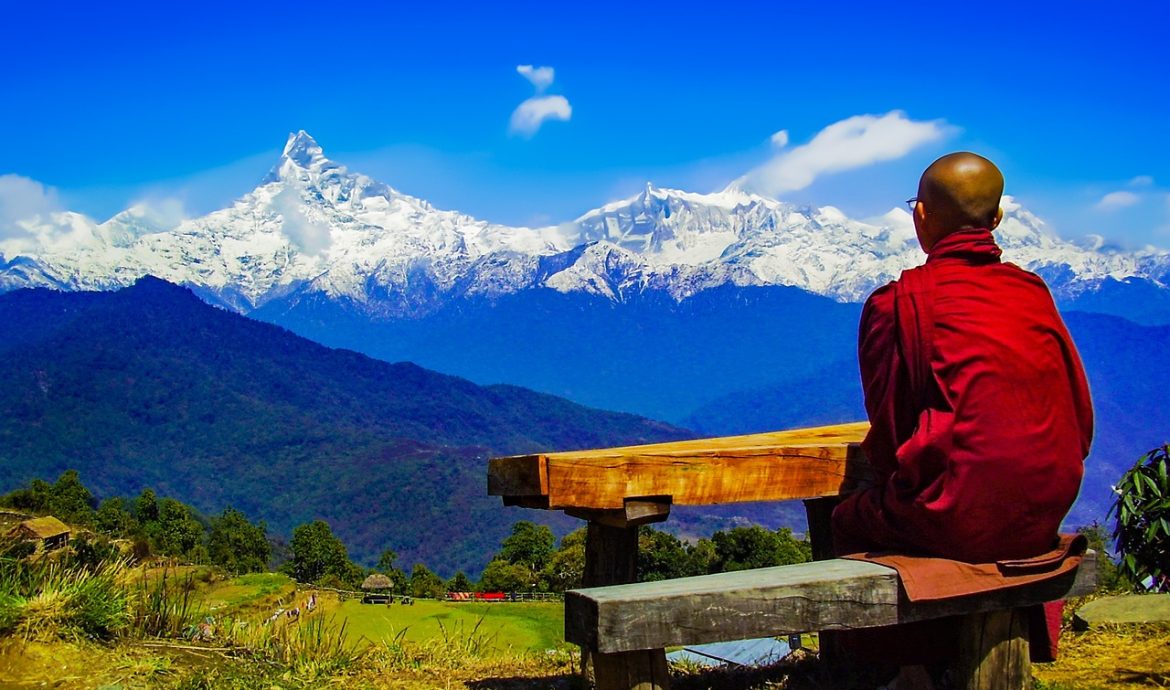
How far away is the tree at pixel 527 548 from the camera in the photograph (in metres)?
65.3

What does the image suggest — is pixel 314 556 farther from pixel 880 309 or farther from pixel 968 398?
pixel 968 398

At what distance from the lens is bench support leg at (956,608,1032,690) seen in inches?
152

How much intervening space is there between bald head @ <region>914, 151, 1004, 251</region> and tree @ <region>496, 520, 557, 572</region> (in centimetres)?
6188

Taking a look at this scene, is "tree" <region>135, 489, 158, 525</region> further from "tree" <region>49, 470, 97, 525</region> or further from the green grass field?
the green grass field

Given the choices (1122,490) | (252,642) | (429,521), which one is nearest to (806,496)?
(252,642)

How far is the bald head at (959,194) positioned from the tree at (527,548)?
61.9 meters

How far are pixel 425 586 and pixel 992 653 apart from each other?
6506 centimetres

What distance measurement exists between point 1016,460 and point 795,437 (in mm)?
1824

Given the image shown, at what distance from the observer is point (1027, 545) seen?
150 inches

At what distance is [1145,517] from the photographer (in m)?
7.04

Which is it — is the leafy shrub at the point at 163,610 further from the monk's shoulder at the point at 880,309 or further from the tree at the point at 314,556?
the tree at the point at 314,556

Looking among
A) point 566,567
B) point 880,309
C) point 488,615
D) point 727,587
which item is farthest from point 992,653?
point 566,567

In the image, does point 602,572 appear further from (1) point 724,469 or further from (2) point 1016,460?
(2) point 1016,460

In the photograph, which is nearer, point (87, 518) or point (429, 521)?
point (87, 518)
